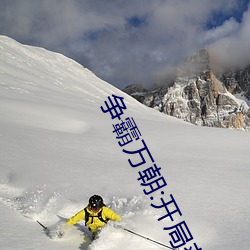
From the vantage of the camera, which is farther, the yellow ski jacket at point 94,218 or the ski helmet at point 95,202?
the yellow ski jacket at point 94,218

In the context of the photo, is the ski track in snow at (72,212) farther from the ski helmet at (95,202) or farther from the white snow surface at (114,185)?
the ski helmet at (95,202)

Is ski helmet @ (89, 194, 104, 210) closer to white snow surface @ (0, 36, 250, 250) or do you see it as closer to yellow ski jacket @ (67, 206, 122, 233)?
yellow ski jacket @ (67, 206, 122, 233)

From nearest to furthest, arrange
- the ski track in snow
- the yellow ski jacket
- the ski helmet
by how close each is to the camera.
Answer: the ski track in snow < the ski helmet < the yellow ski jacket

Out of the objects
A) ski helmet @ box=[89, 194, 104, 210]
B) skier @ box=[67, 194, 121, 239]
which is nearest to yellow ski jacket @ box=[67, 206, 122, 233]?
skier @ box=[67, 194, 121, 239]

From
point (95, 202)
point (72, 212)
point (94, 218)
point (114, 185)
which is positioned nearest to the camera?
point (95, 202)

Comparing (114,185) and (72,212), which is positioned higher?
(114,185)

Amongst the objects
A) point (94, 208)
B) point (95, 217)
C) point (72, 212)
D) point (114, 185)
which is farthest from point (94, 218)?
point (114, 185)

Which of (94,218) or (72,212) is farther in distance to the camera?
(72,212)

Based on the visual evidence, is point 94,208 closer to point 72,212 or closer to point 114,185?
point 72,212

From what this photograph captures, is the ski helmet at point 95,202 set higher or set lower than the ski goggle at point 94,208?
higher

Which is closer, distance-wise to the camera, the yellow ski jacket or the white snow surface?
the white snow surface

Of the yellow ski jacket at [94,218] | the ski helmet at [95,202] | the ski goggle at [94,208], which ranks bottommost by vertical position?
the yellow ski jacket at [94,218]

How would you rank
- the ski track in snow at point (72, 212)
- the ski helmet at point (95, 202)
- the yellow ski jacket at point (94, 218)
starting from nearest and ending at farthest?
the ski track in snow at point (72, 212), the ski helmet at point (95, 202), the yellow ski jacket at point (94, 218)

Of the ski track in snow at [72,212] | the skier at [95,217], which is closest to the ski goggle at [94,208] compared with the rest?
the skier at [95,217]
